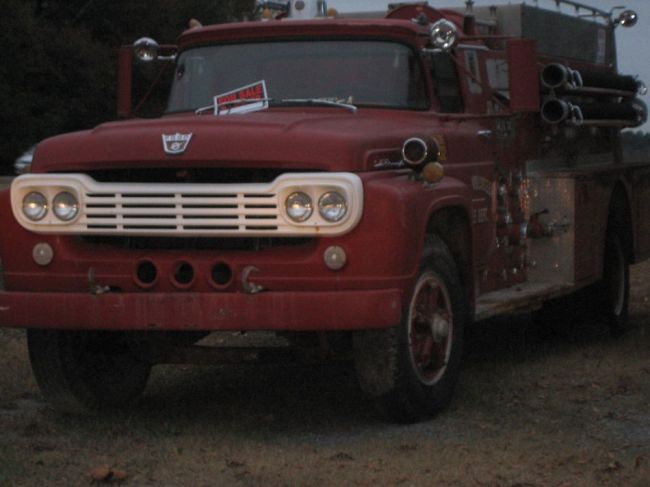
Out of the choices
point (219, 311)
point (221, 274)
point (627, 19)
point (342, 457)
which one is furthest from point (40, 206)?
point (627, 19)

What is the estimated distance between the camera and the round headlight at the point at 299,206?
718 cm

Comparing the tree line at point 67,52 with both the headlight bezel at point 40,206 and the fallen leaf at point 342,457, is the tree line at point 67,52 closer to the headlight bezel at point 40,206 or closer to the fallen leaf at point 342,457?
the headlight bezel at point 40,206

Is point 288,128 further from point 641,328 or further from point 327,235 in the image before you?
point 641,328

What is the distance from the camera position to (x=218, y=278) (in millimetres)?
7344

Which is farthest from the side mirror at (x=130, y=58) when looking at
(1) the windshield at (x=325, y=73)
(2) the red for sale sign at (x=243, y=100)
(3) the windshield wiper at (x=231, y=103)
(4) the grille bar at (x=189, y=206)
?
(4) the grille bar at (x=189, y=206)

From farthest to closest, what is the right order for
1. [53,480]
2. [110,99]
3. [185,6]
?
1. [185,6]
2. [110,99]
3. [53,480]

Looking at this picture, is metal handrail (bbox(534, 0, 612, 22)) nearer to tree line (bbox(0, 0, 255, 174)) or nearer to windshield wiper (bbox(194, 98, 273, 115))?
windshield wiper (bbox(194, 98, 273, 115))

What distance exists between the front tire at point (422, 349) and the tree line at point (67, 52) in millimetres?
35380

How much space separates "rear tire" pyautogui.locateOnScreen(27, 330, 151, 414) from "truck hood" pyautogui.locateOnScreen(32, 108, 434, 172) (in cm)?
88

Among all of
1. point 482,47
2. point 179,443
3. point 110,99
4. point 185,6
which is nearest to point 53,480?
point 179,443

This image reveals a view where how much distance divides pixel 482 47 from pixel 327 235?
2999mm

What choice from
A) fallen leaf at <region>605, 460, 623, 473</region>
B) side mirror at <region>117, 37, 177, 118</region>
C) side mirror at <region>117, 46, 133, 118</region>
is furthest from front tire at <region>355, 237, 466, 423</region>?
side mirror at <region>117, 46, 133, 118</region>

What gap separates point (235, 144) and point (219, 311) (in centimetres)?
75

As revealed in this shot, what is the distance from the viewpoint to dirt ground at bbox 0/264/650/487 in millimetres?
6648
